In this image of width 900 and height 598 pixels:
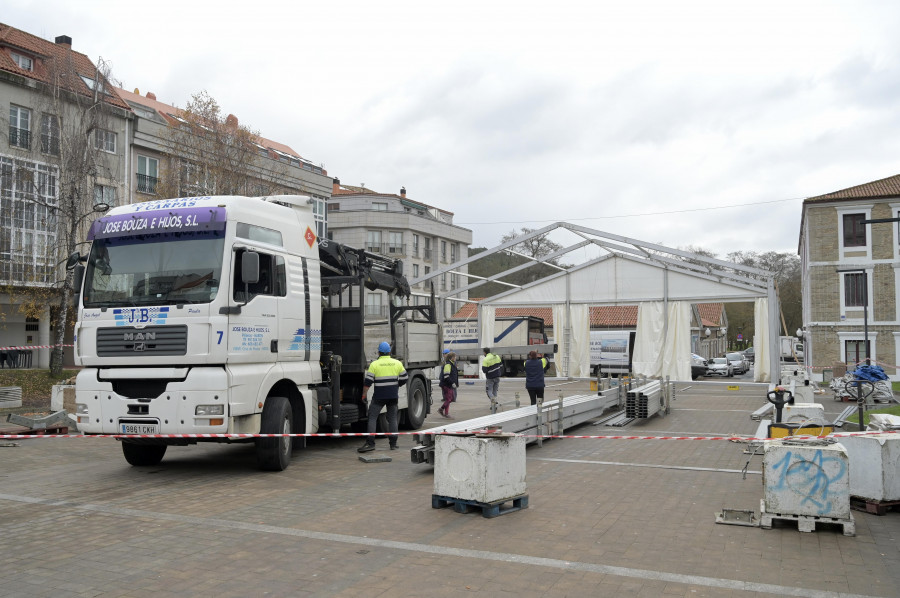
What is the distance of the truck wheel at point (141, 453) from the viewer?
1034 centimetres

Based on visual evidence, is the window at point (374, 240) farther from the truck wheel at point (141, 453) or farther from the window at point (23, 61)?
the truck wheel at point (141, 453)

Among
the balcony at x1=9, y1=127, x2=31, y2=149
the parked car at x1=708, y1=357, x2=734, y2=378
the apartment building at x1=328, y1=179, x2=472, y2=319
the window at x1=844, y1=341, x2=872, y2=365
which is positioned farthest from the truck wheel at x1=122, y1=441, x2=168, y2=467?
the apartment building at x1=328, y1=179, x2=472, y2=319

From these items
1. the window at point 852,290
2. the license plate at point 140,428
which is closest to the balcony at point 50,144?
the license plate at point 140,428

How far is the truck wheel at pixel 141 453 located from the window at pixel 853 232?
127ft

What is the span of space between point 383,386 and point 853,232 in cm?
3630

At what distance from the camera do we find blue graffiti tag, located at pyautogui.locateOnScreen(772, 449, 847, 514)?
261 inches

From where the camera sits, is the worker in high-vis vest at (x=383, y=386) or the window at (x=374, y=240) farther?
the window at (x=374, y=240)

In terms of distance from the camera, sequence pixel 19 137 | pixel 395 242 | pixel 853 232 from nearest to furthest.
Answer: pixel 19 137 < pixel 853 232 < pixel 395 242

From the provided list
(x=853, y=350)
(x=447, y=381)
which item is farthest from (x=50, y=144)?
(x=853, y=350)

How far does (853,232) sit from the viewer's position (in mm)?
39312

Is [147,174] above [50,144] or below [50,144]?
above

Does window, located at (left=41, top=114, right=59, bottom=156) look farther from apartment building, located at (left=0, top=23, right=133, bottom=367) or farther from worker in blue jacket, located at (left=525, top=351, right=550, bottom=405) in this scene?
worker in blue jacket, located at (left=525, top=351, right=550, bottom=405)

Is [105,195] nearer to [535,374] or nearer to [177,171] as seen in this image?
[177,171]

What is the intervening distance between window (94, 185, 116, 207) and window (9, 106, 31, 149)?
333 cm
